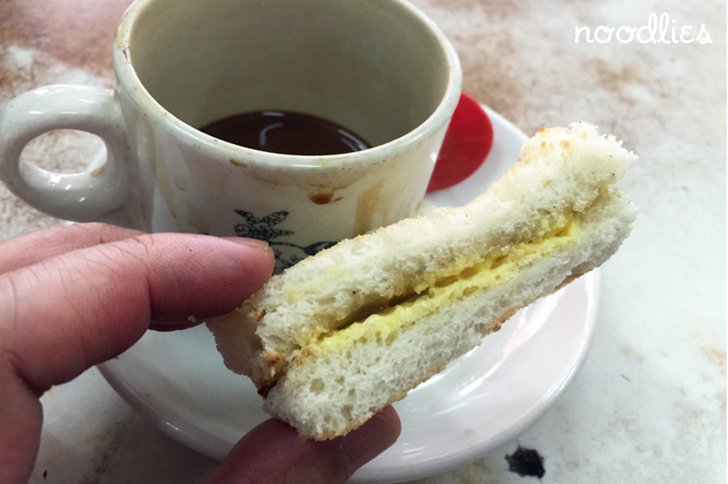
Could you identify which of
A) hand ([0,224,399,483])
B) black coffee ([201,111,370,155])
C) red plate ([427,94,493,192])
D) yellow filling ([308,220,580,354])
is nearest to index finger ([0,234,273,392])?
hand ([0,224,399,483])

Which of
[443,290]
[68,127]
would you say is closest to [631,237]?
[443,290]

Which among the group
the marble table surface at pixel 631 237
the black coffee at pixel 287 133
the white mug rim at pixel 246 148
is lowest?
the marble table surface at pixel 631 237

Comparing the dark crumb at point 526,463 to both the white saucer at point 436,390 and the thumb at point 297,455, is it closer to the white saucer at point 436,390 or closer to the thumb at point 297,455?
the white saucer at point 436,390

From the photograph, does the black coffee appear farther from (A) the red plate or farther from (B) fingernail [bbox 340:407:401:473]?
(B) fingernail [bbox 340:407:401:473]

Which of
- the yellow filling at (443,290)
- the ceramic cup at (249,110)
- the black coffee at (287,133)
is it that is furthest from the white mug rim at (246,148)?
the black coffee at (287,133)

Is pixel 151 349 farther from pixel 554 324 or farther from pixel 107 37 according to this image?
pixel 107 37

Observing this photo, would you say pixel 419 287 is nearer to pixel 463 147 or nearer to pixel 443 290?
pixel 443 290

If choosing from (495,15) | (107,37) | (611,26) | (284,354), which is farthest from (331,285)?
(611,26)
